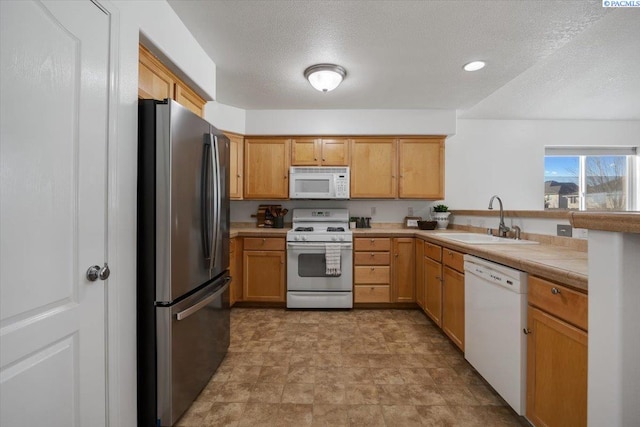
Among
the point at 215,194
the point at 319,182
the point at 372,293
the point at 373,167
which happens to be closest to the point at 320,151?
the point at 319,182

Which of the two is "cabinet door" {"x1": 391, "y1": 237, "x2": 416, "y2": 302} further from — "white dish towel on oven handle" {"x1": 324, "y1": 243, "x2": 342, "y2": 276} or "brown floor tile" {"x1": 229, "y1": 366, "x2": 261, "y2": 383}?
"brown floor tile" {"x1": 229, "y1": 366, "x2": 261, "y2": 383}

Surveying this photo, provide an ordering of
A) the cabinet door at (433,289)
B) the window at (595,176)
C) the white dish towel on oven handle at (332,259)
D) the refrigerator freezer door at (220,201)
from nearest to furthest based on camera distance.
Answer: the refrigerator freezer door at (220,201) → the cabinet door at (433,289) → the white dish towel on oven handle at (332,259) → the window at (595,176)

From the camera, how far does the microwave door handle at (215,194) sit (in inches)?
67.4

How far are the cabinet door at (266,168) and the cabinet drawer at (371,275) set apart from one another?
1.35m

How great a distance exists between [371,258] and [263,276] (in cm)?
132

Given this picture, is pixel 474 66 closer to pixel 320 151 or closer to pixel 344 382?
pixel 320 151

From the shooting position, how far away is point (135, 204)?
1324 mm

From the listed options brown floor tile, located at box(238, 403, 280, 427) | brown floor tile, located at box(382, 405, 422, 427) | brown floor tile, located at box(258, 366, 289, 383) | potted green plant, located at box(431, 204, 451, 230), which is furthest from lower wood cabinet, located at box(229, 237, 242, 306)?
potted green plant, located at box(431, 204, 451, 230)

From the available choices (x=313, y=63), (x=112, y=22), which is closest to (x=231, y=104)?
(x=313, y=63)

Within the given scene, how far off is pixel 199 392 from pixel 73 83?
173cm

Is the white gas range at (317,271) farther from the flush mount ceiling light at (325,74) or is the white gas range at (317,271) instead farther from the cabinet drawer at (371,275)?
the flush mount ceiling light at (325,74)

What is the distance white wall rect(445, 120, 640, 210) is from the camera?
3834 mm

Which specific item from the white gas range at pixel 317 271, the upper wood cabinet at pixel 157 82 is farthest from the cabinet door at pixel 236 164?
the upper wood cabinet at pixel 157 82

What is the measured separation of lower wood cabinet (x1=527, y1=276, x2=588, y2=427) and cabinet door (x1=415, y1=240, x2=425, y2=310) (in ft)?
5.36
